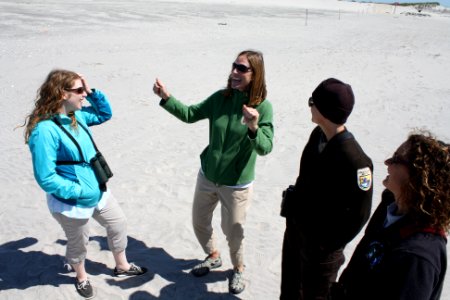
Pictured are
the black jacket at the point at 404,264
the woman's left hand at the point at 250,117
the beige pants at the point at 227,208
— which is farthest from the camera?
the beige pants at the point at 227,208

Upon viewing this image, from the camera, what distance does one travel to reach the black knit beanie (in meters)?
2.34

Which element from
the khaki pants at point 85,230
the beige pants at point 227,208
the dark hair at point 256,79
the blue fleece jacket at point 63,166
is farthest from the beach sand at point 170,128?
the dark hair at point 256,79

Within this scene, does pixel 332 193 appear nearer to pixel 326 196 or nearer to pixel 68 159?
pixel 326 196

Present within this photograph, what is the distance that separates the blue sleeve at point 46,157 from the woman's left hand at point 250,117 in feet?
4.67

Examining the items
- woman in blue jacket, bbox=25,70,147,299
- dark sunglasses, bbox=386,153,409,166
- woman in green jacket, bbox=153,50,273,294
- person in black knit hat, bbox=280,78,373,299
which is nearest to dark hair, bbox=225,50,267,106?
woman in green jacket, bbox=153,50,273,294

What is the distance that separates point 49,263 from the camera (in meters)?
4.09

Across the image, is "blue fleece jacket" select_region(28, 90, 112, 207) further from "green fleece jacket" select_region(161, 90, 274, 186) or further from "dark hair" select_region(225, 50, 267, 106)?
"dark hair" select_region(225, 50, 267, 106)

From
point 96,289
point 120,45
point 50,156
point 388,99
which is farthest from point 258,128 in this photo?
point 120,45

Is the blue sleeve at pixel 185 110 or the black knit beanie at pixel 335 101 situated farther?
the blue sleeve at pixel 185 110

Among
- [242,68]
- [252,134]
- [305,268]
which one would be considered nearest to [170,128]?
[242,68]

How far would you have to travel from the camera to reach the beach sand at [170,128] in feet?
13.3

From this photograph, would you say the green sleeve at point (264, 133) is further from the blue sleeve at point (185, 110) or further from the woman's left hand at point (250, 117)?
the blue sleeve at point (185, 110)

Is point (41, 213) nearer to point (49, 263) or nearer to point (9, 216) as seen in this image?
point (9, 216)

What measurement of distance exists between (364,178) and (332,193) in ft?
0.73
